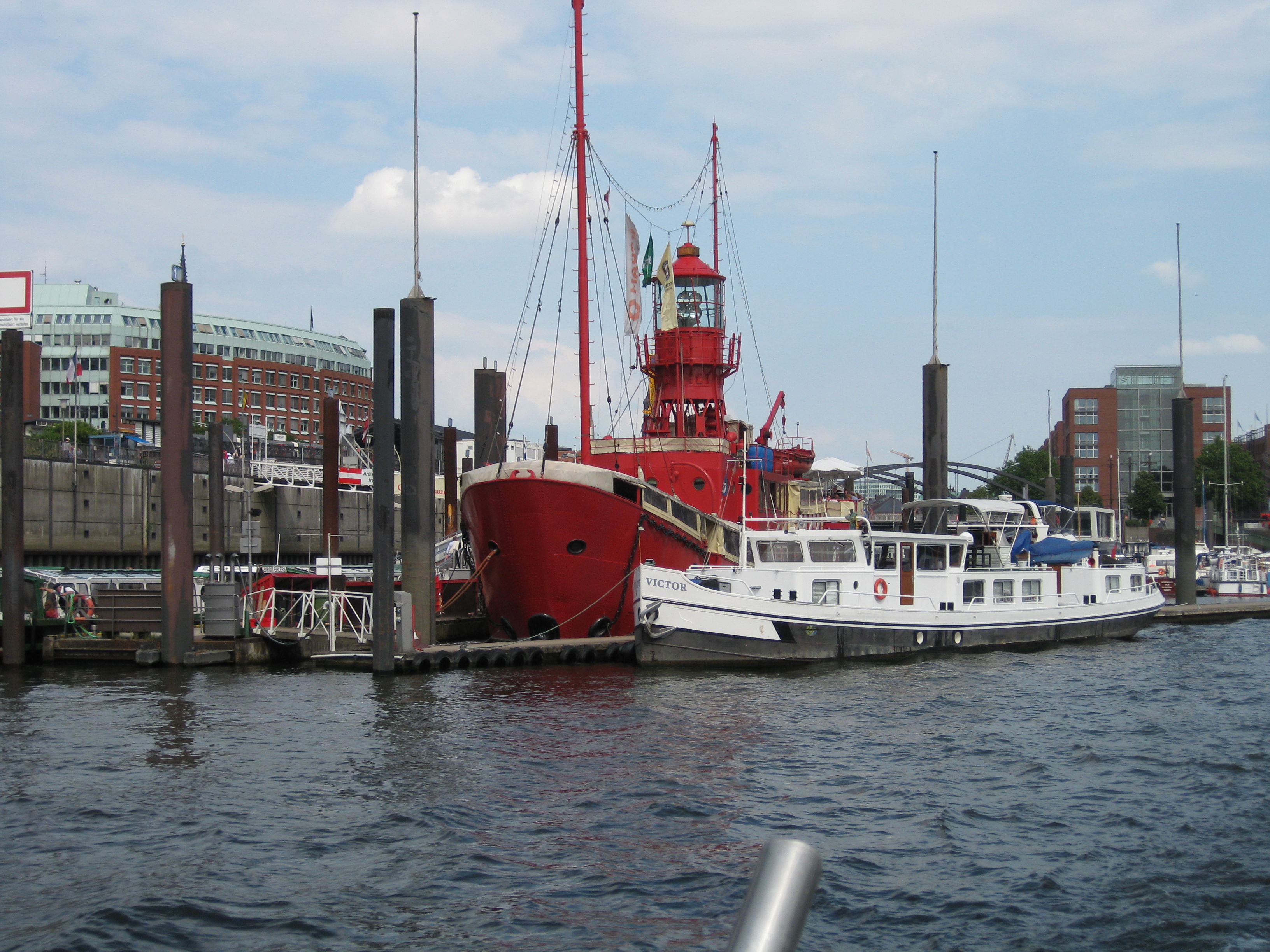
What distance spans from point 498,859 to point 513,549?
18791 millimetres

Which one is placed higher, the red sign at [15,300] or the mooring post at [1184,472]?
the red sign at [15,300]

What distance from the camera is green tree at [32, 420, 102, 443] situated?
8450 centimetres

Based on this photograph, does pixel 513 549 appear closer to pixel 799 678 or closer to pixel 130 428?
pixel 799 678

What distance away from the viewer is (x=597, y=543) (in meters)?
32.2

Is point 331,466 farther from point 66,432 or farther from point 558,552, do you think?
point 66,432

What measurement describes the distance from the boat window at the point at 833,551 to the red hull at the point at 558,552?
4.49 metres

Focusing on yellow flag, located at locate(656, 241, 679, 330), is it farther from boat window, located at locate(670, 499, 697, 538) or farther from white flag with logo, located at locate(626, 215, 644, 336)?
boat window, located at locate(670, 499, 697, 538)

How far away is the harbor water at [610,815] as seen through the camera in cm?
1164

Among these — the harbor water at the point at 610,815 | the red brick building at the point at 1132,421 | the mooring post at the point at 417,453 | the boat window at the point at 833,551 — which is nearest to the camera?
the harbor water at the point at 610,815

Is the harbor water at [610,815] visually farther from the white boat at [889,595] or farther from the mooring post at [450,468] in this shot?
the mooring post at [450,468]

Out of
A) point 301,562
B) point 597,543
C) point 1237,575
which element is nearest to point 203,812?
point 597,543

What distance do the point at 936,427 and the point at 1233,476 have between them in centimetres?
8641

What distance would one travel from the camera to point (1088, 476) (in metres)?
122

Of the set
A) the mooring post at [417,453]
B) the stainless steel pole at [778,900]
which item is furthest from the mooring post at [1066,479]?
the stainless steel pole at [778,900]
